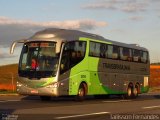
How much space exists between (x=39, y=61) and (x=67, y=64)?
4.88ft

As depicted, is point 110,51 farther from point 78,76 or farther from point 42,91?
point 42,91

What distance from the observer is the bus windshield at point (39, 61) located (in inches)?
1015

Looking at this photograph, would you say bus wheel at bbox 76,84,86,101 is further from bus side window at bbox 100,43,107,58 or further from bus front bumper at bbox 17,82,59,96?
bus side window at bbox 100,43,107,58

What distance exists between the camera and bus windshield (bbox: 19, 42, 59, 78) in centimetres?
A: 2578

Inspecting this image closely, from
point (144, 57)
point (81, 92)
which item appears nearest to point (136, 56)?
point (144, 57)

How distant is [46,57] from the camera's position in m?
25.9

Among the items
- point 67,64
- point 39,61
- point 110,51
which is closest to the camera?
point 39,61

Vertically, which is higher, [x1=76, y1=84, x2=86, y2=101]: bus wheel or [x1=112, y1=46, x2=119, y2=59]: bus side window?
[x1=112, y1=46, x2=119, y2=59]: bus side window

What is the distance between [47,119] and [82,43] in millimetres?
12194

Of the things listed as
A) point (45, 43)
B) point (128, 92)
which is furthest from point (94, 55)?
point (128, 92)

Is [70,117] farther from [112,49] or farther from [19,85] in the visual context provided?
[112,49]

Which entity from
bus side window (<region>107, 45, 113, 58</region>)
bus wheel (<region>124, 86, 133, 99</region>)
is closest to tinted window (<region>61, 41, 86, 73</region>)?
bus side window (<region>107, 45, 113, 58</region>)

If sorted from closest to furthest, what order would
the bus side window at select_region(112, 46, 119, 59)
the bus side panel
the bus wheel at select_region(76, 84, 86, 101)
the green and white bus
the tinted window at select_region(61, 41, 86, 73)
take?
1. the green and white bus
2. the tinted window at select_region(61, 41, 86, 73)
3. the bus side panel
4. the bus wheel at select_region(76, 84, 86, 101)
5. the bus side window at select_region(112, 46, 119, 59)

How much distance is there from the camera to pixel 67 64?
86.6 feet
